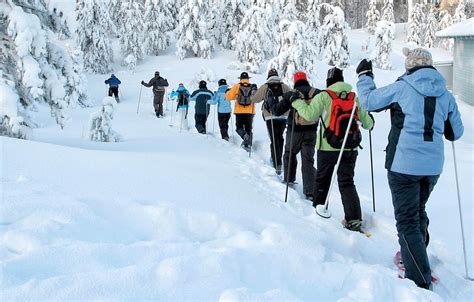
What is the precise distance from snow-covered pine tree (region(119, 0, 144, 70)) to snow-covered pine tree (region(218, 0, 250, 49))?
268 inches

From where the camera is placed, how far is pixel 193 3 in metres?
34.0

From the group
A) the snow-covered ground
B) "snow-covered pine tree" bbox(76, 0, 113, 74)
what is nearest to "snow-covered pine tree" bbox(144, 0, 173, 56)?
→ "snow-covered pine tree" bbox(76, 0, 113, 74)

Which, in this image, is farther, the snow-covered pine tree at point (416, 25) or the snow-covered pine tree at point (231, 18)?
the snow-covered pine tree at point (416, 25)

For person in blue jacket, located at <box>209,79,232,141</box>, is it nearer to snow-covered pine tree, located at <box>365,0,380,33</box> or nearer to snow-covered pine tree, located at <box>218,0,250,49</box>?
snow-covered pine tree, located at <box>218,0,250,49</box>

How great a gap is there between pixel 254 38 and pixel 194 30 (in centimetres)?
560

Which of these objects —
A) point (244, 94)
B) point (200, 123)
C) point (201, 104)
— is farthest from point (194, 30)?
point (244, 94)

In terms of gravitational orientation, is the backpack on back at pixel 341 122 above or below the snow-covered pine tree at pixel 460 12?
below

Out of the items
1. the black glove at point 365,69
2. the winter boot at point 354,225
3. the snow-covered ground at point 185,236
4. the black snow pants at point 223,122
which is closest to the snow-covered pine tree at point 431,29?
the black snow pants at point 223,122

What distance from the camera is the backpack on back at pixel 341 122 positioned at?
5.13 m

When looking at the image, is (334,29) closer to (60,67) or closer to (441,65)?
(441,65)

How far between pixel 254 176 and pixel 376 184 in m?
2.01

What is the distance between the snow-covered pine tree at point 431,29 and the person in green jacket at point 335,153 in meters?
51.9

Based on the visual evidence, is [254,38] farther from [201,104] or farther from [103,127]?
[103,127]

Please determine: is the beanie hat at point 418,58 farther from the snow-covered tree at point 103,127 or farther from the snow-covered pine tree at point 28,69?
the snow-covered tree at point 103,127
